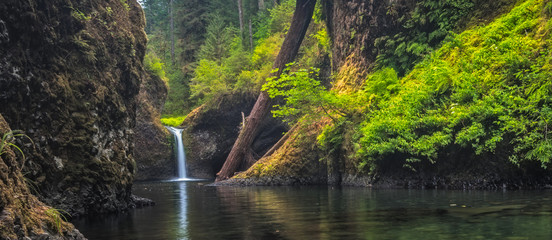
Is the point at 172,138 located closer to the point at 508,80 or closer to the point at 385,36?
the point at 385,36

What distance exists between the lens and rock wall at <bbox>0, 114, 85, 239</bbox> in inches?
163

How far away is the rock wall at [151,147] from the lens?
2797 centimetres

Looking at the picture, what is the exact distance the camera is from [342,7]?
19656 mm

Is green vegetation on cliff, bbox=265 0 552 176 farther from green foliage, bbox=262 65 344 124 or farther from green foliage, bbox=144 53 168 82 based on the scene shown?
green foliage, bbox=144 53 168 82

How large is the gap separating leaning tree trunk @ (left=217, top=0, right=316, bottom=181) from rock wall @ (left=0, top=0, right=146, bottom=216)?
8987mm

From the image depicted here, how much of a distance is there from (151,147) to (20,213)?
24.4m

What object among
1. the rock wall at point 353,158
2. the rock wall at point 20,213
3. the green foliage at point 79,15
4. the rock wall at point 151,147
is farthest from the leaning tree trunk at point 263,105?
the rock wall at point 20,213

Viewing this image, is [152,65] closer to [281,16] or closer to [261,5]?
[281,16]

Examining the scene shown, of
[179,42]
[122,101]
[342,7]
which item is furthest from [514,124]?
[179,42]

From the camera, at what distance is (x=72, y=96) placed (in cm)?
942

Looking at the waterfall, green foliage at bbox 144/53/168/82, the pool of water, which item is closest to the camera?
the pool of water

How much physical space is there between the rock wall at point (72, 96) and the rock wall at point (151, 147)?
54.4ft

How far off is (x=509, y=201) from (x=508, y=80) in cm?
399

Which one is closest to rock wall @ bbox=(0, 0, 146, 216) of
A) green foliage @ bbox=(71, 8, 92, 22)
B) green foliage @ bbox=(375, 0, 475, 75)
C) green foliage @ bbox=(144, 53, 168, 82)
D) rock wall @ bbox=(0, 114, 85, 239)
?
green foliage @ bbox=(71, 8, 92, 22)
